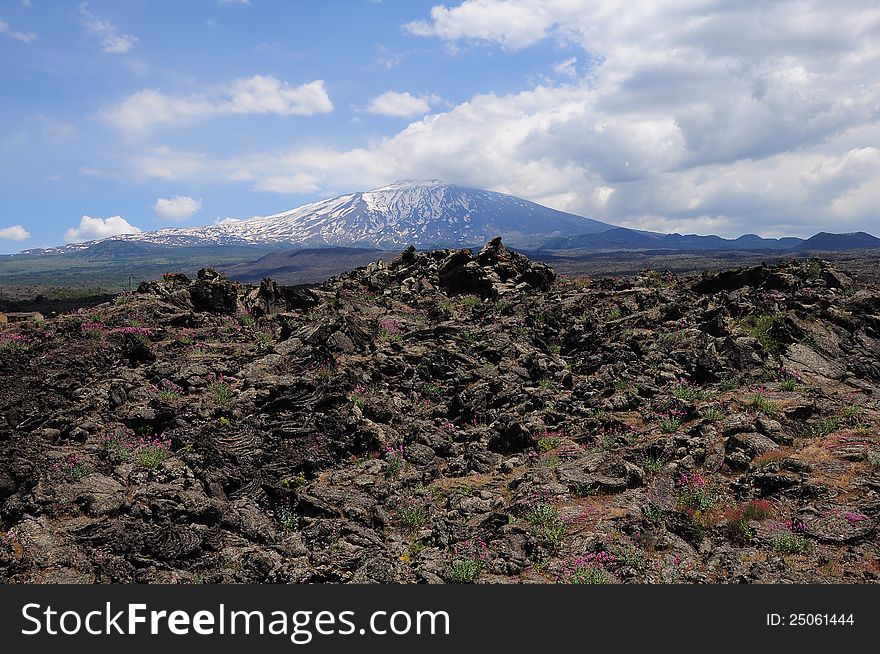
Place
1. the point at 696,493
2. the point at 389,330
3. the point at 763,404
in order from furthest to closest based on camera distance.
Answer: the point at 389,330 → the point at 763,404 → the point at 696,493

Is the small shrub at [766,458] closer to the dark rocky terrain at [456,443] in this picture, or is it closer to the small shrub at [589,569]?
the dark rocky terrain at [456,443]

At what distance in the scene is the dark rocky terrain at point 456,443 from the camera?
34.1 feet

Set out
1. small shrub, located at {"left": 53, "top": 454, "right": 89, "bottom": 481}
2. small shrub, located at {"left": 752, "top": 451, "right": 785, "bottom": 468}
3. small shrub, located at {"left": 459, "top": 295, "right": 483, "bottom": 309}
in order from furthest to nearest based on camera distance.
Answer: small shrub, located at {"left": 459, "top": 295, "right": 483, "bottom": 309} → small shrub, located at {"left": 53, "top": 454, "right": 89, "bottom": 481} → small shrub, located at {"left": 752, "top": 451, "right": 785, "bottom": 468}

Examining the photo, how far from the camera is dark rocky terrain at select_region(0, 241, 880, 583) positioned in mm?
10406

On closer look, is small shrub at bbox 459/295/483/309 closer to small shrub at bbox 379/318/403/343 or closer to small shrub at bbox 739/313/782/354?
small shrub at bbox 379/318/403/343

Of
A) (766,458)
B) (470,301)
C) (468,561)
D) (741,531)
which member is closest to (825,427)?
(766,458)

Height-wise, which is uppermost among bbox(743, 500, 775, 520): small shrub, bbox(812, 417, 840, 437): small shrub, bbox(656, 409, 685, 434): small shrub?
bbox(812, 417, 840, 437): small shrub

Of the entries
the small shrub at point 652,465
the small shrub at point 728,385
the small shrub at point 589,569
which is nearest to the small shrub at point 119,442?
the small shrub at point 589,569

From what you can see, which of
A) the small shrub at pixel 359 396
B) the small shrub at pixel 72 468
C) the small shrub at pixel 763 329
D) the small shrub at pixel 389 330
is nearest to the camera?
the small shrub at pixel 72 468

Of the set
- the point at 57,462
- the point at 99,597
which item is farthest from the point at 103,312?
the point at 99,597

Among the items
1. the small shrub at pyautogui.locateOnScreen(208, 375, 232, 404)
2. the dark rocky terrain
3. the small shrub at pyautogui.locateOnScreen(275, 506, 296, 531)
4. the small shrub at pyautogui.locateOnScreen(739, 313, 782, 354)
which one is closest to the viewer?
the dark rocky terrain

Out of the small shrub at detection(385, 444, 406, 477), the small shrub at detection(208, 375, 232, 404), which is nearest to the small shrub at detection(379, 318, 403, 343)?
the small shrub at detection(208, 375, 232, 404)

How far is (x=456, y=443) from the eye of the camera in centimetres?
1762

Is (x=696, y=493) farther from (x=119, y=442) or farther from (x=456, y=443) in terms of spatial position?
(x=119, y=442)
